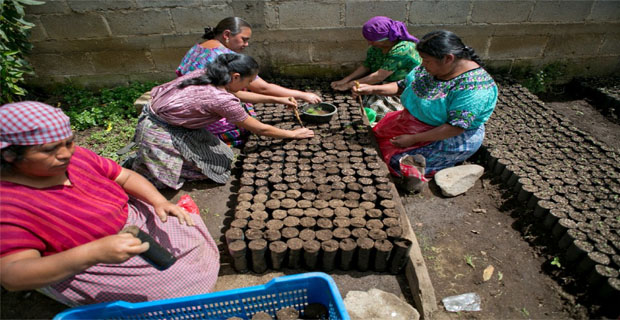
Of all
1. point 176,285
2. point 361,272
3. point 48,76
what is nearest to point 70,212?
point 176,285

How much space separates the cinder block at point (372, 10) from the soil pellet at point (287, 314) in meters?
3.88

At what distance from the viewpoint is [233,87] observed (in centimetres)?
270

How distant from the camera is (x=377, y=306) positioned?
1997 mm

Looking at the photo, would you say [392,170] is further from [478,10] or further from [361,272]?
[478,10]

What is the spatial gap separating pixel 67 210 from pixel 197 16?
11.6ft

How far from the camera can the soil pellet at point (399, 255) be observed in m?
2.12

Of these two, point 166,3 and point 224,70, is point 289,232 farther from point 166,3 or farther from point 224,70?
point 166,3

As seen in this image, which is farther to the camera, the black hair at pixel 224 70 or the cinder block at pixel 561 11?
the cinder block at pixel 561 11

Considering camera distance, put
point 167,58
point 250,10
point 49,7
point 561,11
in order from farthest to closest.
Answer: point 167,58
point 561,11
point 250,10
point 49,7

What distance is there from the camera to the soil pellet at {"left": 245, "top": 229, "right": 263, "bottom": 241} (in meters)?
2.17

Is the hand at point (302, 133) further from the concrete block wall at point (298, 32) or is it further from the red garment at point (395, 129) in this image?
the concrete block wall at point (298, 32)

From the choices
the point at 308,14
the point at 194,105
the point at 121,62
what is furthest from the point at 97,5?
the point at 194,105

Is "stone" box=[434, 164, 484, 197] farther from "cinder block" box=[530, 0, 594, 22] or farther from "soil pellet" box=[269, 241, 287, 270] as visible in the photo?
"cinder block" box=[530, 0, 594, 22]

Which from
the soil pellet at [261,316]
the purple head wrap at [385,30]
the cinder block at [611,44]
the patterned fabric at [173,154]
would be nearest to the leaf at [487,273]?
the soil pellet at [261,316]
